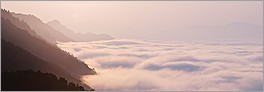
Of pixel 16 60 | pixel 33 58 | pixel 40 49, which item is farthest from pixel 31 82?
pixel 40 49

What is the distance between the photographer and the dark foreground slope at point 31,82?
72.8m

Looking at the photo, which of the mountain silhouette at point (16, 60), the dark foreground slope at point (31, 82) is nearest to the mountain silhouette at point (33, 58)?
the mountain silhouette at point (16, 60)

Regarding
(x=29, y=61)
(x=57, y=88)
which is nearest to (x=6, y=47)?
(x=29, y=61)

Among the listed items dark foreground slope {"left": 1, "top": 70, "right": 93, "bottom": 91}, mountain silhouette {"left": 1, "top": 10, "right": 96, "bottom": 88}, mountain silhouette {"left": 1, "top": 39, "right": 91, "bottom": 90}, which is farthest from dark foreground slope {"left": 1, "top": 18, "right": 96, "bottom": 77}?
dark foreground slope {"left": 1, "top": 70, "right": 93, "bottom": 91}

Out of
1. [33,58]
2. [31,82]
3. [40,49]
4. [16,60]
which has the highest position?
[40,49]

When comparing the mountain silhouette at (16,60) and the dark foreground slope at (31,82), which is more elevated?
the mountain silhouette at (16,60)

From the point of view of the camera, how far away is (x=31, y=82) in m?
77.0

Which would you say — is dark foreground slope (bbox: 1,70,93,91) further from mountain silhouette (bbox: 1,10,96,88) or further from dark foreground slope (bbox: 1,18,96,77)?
dark foreground slope (bbox: 1,18,96,77)

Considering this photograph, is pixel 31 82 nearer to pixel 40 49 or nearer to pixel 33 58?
pixel 33 58

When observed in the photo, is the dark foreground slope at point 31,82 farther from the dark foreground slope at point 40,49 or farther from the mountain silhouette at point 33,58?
the dark foreground slope at point 40,49

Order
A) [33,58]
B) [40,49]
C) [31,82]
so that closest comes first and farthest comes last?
[31,82]
[33,58]
[40,49]

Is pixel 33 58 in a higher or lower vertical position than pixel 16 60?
higher

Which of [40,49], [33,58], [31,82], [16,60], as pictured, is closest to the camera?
[31,82]

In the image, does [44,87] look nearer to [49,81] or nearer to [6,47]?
[49,81]
